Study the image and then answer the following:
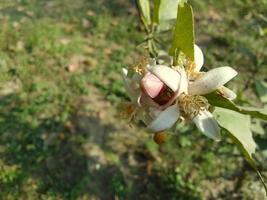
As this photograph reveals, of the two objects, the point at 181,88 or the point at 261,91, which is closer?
the point at 181,88

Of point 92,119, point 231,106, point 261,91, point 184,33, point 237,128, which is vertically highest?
point 184,33

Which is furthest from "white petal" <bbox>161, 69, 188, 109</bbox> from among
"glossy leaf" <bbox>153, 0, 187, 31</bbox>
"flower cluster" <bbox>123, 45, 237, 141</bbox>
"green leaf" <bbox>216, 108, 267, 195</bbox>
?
"glossy leaf" <bbox>153, 0, 187, 31</bbox>

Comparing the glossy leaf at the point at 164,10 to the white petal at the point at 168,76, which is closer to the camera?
the white petal at the point at 168,76

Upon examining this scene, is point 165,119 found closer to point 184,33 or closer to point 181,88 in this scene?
point 181,88

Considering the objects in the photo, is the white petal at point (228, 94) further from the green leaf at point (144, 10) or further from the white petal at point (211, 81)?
the green leaf at point (144, 10)

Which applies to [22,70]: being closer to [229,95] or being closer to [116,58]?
[116,58]

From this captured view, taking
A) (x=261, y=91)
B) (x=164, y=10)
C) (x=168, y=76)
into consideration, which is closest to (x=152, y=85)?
(x=168, y=76)

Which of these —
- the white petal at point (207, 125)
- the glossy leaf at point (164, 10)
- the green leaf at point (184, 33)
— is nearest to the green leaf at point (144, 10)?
the glossy leaf at point (164, 10)
